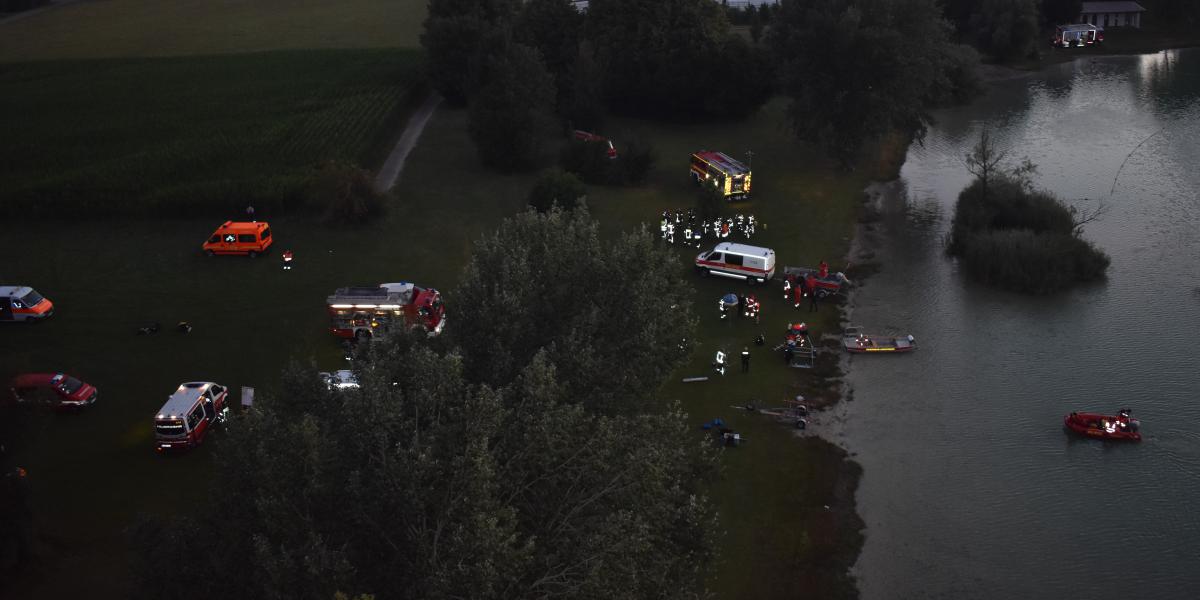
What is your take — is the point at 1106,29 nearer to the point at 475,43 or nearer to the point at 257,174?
the point at 475,43

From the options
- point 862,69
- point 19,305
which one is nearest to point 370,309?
point 19,305

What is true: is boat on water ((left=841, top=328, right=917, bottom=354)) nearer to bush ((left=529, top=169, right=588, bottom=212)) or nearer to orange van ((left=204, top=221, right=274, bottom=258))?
bush ((left=529, top=169, right=588, bottom=212))

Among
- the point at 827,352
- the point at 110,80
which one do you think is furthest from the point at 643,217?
the point at 110,80

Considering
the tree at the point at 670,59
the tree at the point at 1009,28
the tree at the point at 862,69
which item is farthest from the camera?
the tree at the point at 1009,28

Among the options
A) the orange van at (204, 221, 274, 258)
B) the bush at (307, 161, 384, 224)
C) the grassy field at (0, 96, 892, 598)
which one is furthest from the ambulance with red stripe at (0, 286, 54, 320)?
the bush at (307, 161, 384, 224)

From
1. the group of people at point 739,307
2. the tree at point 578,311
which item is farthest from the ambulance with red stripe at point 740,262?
the tree at point 578,311

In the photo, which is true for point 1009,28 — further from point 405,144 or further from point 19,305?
point 19,305

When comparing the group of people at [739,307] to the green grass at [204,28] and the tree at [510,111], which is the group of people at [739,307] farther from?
the green grass at [204,28]
